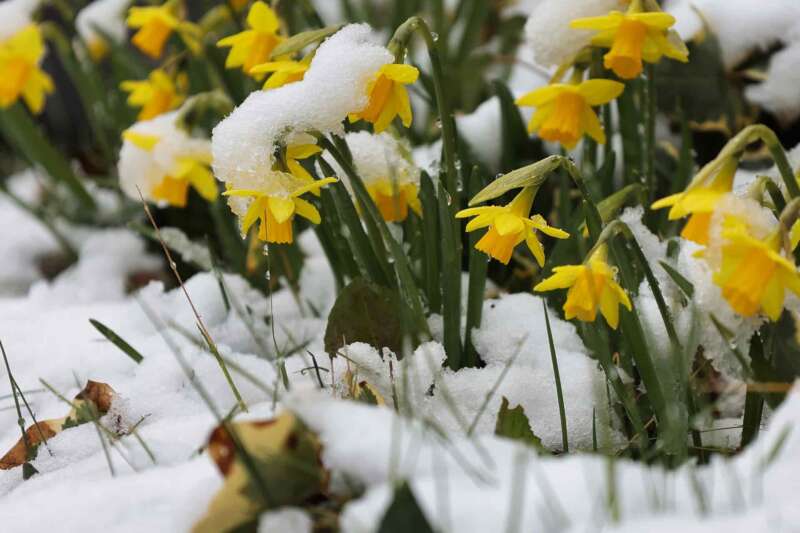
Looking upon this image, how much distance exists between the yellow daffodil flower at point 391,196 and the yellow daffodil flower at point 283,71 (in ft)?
0.67

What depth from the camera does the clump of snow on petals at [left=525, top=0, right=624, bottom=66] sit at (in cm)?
129

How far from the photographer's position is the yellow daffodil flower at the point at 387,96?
1.05 m

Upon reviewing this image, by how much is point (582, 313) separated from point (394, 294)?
0.97ft

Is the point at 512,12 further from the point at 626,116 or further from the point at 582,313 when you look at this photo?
the point at 582,313

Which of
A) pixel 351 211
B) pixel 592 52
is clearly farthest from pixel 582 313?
pixel 592 52

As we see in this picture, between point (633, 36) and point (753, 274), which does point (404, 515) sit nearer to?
point (753, 274)

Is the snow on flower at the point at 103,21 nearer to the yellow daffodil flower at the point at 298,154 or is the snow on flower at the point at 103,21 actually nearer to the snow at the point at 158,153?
the snow at the point at 158,153

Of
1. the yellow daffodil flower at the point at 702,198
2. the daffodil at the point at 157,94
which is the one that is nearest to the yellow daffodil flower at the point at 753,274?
the yellow daffodil flower at the point at 702,198

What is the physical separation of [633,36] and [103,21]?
150 cm

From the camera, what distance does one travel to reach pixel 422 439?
30.6 inches

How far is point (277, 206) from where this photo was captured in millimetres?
1026

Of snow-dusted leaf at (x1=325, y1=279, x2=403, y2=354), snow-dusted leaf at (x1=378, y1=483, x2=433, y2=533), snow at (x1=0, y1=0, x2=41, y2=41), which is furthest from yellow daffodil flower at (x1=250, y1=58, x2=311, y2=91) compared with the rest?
snow at (x1=0, y1=0, x2=41, y2=41)

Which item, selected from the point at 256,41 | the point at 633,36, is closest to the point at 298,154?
the point at 256,41

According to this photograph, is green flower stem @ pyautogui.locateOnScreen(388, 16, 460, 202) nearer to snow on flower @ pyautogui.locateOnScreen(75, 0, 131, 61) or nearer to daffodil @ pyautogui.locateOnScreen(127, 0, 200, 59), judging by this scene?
daffodil @ pyautogui.locateOnScreen(127, 0, 200, 59)
